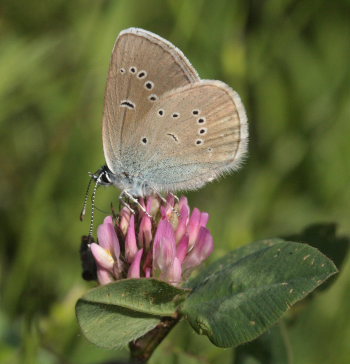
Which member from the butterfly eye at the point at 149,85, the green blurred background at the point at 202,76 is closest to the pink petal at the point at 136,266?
the butterfly eye at the point at 149,85

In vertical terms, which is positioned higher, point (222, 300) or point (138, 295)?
point (138, 295)

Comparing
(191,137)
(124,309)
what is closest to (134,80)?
(191,137)

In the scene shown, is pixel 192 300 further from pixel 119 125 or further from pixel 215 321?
pixel 119 125

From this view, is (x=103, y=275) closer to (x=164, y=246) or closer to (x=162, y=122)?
(x=164, y=246)

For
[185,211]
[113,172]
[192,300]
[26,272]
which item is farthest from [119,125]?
[26,272]

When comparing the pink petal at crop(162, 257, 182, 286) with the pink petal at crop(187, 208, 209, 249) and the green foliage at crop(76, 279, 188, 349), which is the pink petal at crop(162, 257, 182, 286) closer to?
the green foliage at crop(76, 279, 188, 349)

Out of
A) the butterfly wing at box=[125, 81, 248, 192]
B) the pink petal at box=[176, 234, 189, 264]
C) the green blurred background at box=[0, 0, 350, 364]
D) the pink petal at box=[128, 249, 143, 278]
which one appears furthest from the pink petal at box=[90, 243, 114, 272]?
the green blurred background at box=[0, 0, 350, 364]
